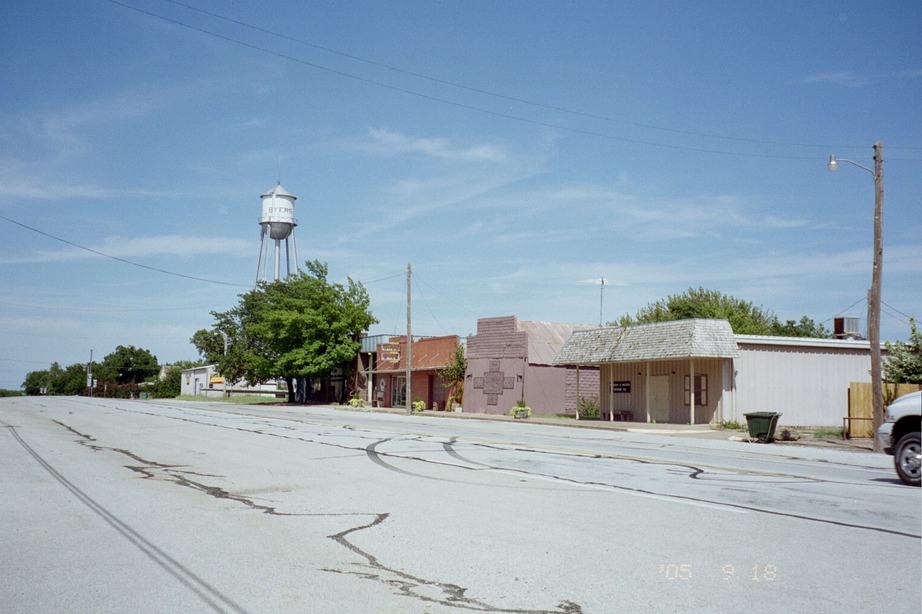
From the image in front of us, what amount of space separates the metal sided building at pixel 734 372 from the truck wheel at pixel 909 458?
1887 centimetres

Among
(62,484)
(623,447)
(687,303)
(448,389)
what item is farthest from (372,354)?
(62,484)

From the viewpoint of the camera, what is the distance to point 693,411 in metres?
33.4

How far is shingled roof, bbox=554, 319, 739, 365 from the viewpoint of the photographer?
32.3m

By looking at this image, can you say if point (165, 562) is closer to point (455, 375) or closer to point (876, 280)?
point (876, 280)

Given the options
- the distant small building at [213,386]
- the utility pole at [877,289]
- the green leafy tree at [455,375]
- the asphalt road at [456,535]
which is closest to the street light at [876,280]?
the utility pole at [877,289]

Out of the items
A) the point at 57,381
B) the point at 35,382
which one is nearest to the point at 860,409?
the point at 57,381

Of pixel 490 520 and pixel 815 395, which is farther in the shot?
pixel 815 395

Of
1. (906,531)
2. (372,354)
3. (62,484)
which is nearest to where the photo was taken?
(906,531)

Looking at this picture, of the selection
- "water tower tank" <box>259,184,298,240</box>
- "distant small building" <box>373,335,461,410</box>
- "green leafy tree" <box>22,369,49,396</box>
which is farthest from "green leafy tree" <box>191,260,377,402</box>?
"green leafy tree" <box>22,369,49,396</box>

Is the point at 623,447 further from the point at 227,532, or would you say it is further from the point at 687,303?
the point at 687,303

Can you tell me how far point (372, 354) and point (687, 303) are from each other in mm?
25300

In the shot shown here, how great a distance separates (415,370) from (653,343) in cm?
2387

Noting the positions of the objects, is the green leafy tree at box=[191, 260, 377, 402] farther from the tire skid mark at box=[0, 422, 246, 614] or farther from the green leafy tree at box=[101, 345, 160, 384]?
the green leafy tree at box=[101, 345, 160, 384]
